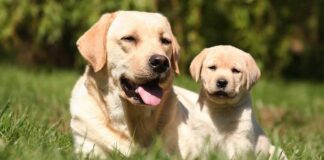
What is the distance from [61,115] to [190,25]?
5940mm

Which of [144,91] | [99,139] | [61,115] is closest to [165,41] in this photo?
[144,91]

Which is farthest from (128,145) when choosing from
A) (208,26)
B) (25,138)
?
(208,26)

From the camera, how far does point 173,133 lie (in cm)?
505

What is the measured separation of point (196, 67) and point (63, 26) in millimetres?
7835

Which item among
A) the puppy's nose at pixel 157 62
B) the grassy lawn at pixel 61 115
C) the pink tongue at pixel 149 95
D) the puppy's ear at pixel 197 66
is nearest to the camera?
the grassy lawn at pixel 61 115

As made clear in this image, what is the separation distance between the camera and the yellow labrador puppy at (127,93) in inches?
190

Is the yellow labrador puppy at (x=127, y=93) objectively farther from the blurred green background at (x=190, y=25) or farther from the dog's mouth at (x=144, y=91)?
the blurred green background at (x=190, y=25)

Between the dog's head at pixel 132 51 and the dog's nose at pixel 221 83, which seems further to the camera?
the dog's nose at pixel 221 83

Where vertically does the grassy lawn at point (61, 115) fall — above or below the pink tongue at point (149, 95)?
below

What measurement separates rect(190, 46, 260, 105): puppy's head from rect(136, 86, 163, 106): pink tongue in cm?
39

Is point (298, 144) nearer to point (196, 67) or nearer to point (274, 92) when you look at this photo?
point (196, 67)

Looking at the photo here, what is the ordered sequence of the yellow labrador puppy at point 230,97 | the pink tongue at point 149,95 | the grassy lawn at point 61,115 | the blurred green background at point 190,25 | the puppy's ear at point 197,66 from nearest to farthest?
1. the grassy lawn at point 61,115
2. the pink tongue at point 149,95
3. the yellow labrador puppy at point 230,97
4. the puppy's ear at point 197,66
5. the blurred green background at point 190,25

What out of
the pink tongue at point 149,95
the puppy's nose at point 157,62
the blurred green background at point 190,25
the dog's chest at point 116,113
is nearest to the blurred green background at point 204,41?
the blurred green background at point 190,25

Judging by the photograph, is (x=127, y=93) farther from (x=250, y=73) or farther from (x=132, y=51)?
(x=250, y=73)
